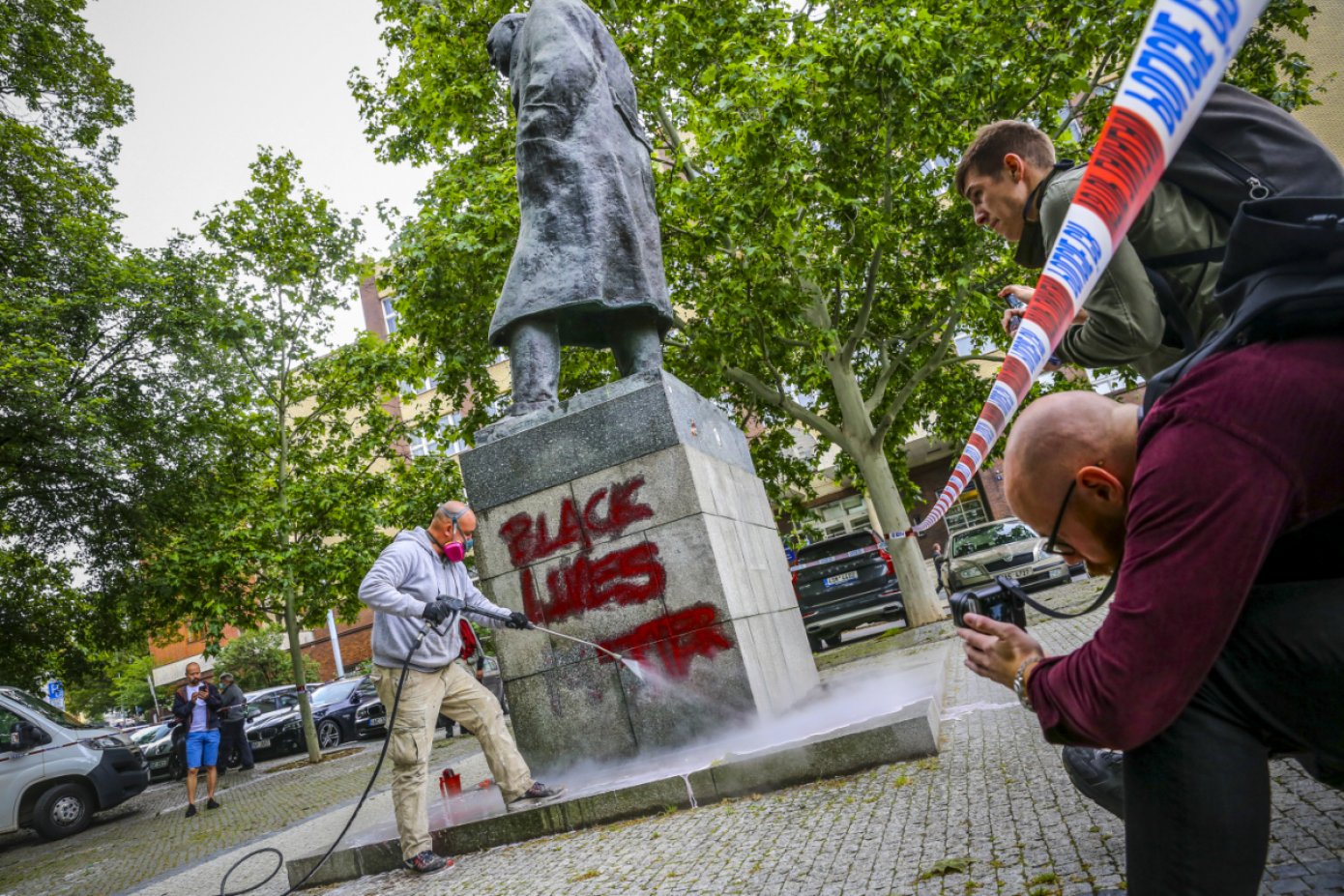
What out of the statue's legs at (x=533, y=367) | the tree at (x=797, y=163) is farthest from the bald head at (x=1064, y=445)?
the tree at (x=797, y=163)

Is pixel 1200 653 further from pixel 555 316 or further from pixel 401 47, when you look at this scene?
pixel 401 47

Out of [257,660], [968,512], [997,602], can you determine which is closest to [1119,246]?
[997,602]

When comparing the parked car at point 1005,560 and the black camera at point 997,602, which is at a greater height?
the black camera at point 997,602

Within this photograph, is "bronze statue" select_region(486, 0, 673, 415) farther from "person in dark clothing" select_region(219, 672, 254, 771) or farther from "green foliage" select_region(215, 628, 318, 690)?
"green foliage" select_region(215, 628, 318, 690)

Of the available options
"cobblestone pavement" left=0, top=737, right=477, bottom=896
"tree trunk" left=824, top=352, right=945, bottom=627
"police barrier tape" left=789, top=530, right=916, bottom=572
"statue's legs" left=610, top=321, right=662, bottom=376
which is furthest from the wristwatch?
"police barrier tape" left=789, top=530, right=916, bottom=572

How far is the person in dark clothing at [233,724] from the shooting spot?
17.7 meters

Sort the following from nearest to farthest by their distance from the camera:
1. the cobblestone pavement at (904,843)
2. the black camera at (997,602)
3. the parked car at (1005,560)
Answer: the black camera at (997,602)
the cobblestone pavement at (904,843)
the parked car at (1005,560)

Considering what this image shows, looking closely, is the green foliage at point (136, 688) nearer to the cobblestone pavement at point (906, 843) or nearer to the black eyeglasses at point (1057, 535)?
the cobblestone pavement at point (906, 843)

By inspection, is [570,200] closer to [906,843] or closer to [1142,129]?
[906,843]

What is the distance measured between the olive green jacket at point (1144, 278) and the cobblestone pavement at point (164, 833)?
234 inches

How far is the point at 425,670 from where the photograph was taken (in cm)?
498

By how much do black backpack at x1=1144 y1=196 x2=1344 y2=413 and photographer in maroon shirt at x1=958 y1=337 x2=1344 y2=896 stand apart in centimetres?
4

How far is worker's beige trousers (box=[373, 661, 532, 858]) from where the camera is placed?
4574 mm

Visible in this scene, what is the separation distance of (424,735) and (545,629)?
86cm
